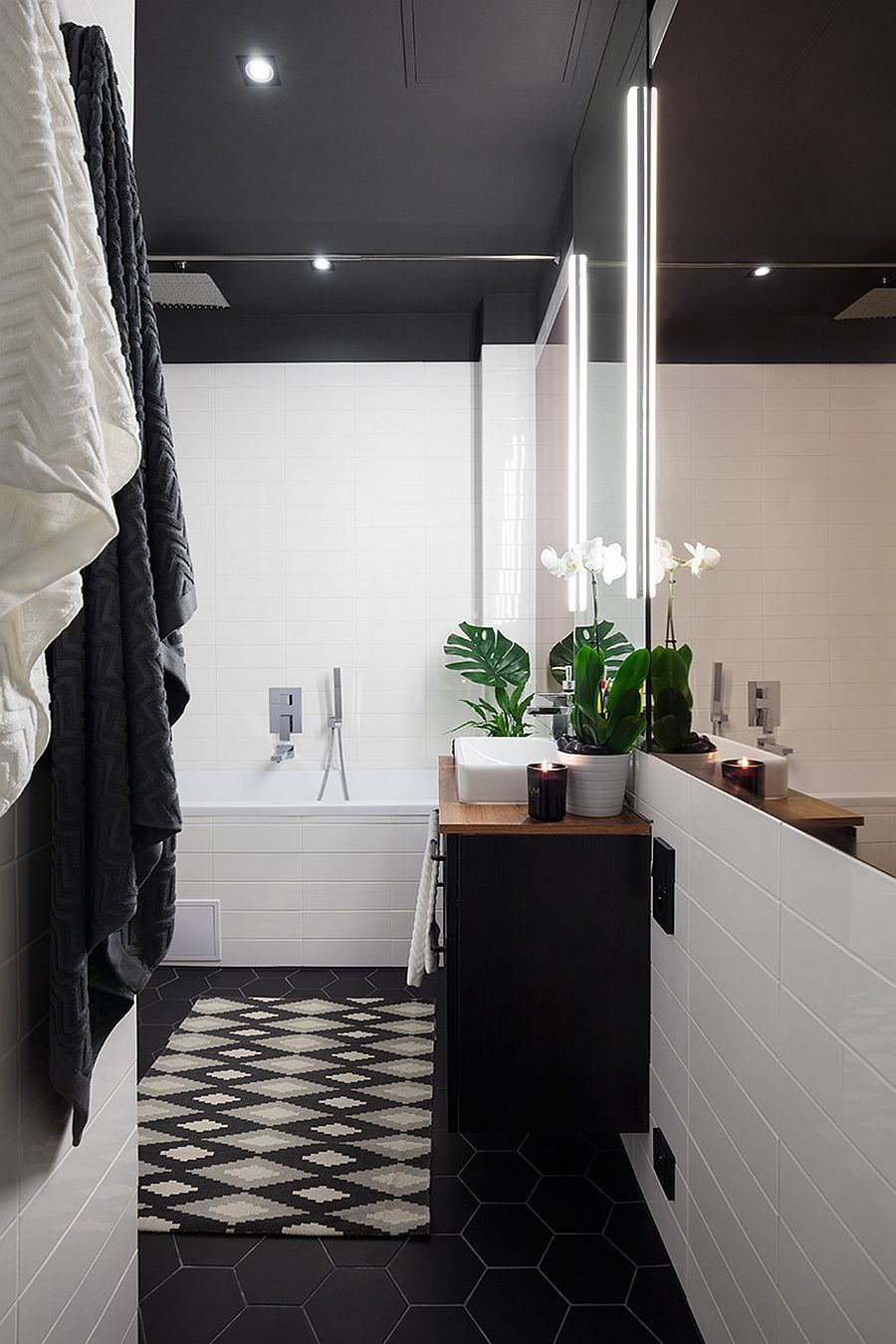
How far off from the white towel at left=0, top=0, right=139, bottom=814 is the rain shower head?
3351 millimetres

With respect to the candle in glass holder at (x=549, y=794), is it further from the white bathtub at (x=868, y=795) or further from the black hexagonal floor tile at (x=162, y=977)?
the black hexagonal floor tile at (x=162, y=977)

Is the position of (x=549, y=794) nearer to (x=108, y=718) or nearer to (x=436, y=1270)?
(x=436, y=1270)

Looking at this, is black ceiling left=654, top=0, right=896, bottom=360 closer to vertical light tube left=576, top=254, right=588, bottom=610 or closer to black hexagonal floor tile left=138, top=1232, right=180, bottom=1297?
vertical light tube left=576, top=254, right=588, bottom=610

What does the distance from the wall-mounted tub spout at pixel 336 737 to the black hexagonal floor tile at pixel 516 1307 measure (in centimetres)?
277

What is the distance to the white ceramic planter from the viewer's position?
225 cm

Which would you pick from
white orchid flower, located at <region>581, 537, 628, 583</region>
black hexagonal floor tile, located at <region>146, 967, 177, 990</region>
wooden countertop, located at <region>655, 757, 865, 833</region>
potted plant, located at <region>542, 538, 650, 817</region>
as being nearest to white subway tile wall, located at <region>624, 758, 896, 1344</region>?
wooden countertop, located at <region>655, 757, 865, 833</region>

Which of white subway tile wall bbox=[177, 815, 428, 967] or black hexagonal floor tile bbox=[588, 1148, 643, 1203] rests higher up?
white subway tile wall bbox=[177, 815, 428, 967]

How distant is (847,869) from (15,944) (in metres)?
0.96

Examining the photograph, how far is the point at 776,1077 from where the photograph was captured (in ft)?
4.39

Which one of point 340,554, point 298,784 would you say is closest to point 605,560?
point 340,554

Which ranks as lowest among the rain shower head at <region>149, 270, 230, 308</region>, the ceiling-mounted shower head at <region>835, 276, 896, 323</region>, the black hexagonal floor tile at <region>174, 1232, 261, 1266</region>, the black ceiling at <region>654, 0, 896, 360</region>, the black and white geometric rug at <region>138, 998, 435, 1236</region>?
the black hexagonal floor tile at <region>174, 1232, 261, 1266</region>

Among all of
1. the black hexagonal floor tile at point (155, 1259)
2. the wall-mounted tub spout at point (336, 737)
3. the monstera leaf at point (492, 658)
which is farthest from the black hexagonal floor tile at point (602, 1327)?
the wall-mounted tub spout at point (336, 737)

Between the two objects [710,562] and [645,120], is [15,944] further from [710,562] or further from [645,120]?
[645,120]

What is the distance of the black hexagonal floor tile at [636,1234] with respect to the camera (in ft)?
6.46
